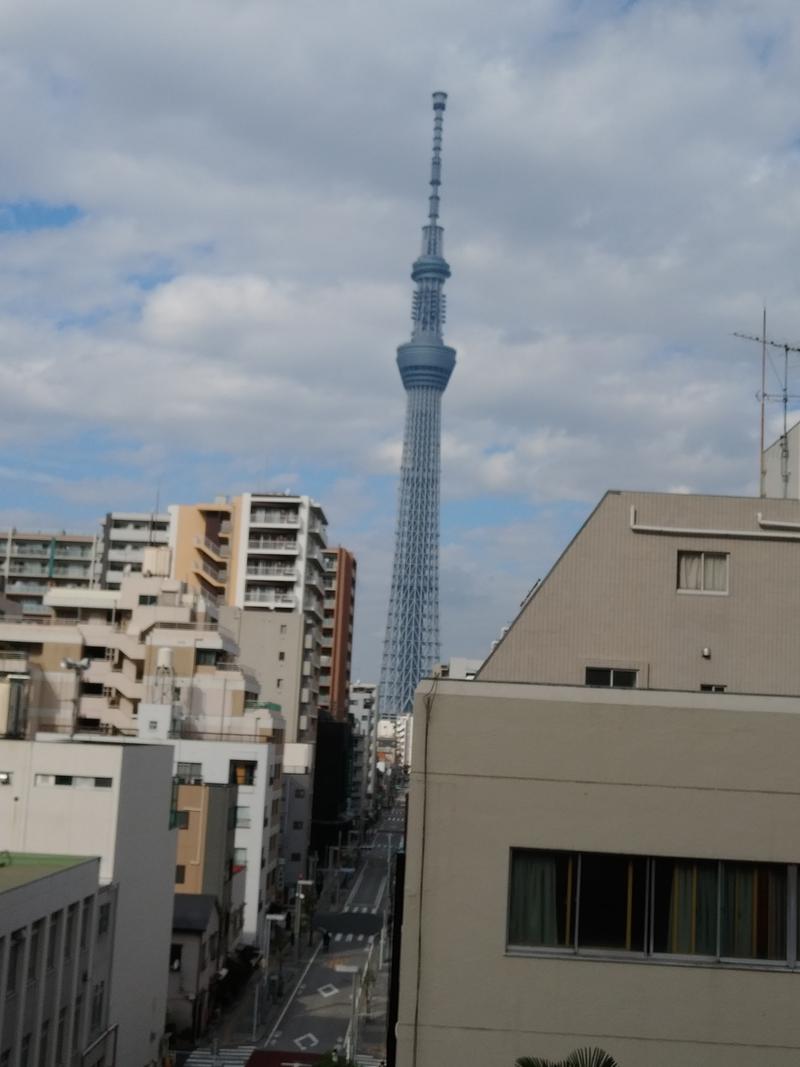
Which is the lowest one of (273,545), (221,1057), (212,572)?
(221,1057)

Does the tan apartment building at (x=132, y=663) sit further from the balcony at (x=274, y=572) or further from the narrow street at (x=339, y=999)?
the balcony at (x=274, y=572)

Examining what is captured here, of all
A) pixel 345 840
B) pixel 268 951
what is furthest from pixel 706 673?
pixel 345 840

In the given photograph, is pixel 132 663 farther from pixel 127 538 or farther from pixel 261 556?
pixel 127 538

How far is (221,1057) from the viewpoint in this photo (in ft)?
126

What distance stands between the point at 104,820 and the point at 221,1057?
1086cm

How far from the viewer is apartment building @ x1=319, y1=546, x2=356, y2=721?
329 feet

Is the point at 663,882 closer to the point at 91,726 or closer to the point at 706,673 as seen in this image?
the point at 706,673

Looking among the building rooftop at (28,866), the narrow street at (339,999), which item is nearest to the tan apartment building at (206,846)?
the narrow street at (339,999)

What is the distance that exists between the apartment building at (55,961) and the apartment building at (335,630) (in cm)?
6590

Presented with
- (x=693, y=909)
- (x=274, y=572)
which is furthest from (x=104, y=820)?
(x=274, y=572)

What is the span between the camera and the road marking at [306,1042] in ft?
133

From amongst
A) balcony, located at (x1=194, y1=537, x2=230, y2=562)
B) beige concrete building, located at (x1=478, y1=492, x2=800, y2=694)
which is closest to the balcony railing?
balcony, located at (x1=194, y1=537, x2=230, y2=562)

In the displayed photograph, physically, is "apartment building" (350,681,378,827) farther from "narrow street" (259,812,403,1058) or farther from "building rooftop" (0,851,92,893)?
"building rooftop" (0,851,92,893)

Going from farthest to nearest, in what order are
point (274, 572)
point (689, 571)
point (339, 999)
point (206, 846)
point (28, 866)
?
point (274, 572)
point (339, 999)
point (206, 846)
point (28, 866)
point (689, 571)
